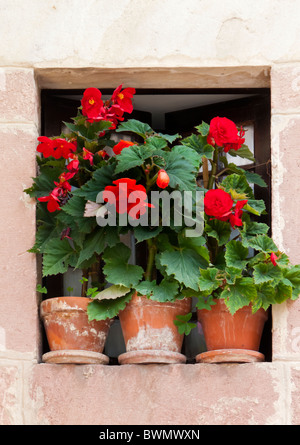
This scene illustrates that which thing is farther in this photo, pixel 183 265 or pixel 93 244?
pixel 93 244

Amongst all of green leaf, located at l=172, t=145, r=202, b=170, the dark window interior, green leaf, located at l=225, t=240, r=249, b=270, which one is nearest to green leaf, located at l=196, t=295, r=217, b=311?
green leaf, located at l=225, t=240, r=249, b=270

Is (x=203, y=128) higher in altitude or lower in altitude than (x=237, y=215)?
higher

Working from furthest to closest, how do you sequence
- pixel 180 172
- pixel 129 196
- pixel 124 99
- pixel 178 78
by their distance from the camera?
pixel 178 78 → pixel 124 99 → pixel 180 172 → pixel 129 196

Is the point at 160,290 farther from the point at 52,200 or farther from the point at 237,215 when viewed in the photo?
the point at 52,200

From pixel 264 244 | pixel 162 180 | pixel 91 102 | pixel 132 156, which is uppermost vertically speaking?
pixel 91 102

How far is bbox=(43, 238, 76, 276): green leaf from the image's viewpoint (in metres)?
4.49

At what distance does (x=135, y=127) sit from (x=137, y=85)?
325 millimetres

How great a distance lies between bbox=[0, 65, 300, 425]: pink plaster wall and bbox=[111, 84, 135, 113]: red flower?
0.55m

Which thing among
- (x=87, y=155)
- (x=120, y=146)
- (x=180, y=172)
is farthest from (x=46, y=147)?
(x=180, y=172)

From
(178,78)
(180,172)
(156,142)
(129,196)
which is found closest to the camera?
(129,196)

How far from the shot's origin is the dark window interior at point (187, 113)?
188 inches

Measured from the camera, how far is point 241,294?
430 centimetres

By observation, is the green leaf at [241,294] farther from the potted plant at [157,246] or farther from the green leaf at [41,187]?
the green leaf at [41,187]

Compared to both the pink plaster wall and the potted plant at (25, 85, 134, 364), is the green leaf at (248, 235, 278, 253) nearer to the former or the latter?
the pink plaster wall
